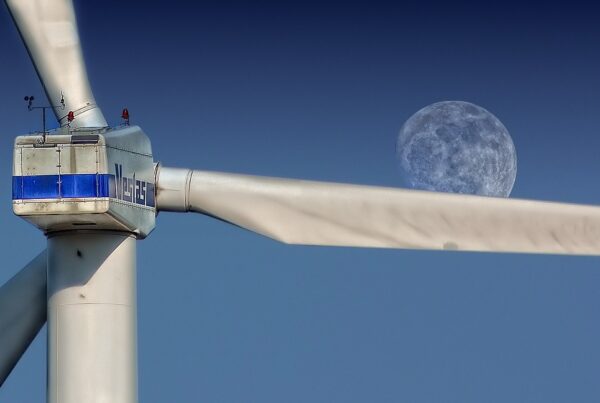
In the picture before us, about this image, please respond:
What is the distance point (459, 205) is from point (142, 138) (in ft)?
13.6

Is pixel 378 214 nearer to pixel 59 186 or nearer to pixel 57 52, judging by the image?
pixel 59 186

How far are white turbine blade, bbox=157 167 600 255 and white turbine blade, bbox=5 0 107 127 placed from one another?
60.3 inches

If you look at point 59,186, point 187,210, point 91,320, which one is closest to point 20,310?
point 91,320

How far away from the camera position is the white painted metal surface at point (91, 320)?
24.7 m

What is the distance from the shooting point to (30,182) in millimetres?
23500

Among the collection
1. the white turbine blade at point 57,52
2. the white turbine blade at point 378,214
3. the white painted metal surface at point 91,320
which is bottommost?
the white painted metal surface at point 91,320

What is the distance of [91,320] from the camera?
24.8 meters

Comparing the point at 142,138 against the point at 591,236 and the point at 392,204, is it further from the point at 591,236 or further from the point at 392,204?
the point at 591,236

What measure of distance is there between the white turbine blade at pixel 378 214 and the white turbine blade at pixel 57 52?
1532 millimetres

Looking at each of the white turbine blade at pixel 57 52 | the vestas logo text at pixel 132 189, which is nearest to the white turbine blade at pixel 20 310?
the vestas logo text at pixel 132 189

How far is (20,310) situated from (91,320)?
180cm

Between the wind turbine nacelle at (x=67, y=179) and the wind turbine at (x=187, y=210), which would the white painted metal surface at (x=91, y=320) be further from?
the wind turbine nacelle at (x=67, y=179)

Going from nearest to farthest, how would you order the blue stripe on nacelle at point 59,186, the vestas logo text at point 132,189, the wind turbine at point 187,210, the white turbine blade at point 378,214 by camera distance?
the blue stripe on nacelle at point 59,186
the vestas logo text at point 132,189
the wind turbine at point 187,210
the white turbine blade at point 378,214

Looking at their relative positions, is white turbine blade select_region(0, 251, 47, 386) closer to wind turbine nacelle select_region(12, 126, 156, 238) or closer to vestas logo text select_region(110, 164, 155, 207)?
vestas logo text select_region(110, 164, 155, 207)
